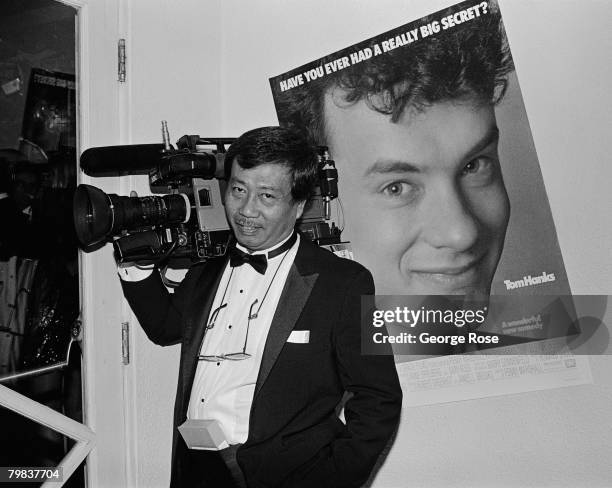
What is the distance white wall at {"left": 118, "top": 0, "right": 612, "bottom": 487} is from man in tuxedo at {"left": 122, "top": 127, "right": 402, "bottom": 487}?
21.5 inches

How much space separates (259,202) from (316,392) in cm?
47

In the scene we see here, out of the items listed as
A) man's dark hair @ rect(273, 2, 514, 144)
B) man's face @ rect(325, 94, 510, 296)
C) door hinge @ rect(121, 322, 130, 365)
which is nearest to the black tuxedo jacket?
door hinge @ rect(121, 322, 130, 365)

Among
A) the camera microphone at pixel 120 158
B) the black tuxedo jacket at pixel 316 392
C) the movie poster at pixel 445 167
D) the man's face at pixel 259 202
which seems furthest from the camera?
the movie poster at pixel 445 167

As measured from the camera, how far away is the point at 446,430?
89.6 inches

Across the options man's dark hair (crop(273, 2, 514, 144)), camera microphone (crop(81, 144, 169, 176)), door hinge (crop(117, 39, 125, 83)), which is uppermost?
door hinge (crop(117, 39, 125, 83))

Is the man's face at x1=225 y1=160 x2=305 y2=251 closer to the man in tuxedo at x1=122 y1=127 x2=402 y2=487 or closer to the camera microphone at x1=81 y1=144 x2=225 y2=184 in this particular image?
the man in tuxedo at x1=122 y1=127 x2=402 y2=487

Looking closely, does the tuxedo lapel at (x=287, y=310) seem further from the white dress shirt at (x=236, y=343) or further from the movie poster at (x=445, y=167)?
the movie poster at (x=445, y=167)

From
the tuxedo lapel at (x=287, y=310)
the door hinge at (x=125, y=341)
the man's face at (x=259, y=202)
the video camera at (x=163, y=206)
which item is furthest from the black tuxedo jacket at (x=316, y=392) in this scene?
the door hinge at (x=125, y=341)

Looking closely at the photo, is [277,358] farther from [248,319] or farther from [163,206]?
[163,206]

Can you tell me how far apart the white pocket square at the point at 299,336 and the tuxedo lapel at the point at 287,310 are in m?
0.01

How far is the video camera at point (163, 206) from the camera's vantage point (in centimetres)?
181

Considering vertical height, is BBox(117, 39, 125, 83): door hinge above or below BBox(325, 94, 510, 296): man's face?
above

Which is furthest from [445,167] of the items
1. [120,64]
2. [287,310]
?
[120,64]

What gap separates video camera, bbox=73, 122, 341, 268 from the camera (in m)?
1.81
